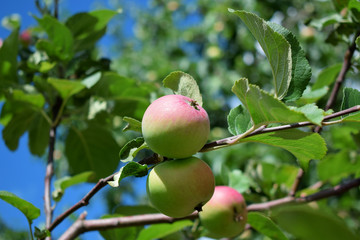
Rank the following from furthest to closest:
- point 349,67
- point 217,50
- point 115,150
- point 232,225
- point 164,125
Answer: point 217,50 < point 115,150 < point 349,67 < point 232,225 < point 164,125

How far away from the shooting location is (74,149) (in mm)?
1492

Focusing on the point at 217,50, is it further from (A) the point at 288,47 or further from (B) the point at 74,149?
(A) the point at 288,47

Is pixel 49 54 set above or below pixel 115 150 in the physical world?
above

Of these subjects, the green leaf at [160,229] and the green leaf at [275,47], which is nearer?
the green leaf at [275,47]

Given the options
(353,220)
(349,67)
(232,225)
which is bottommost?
(353,220)

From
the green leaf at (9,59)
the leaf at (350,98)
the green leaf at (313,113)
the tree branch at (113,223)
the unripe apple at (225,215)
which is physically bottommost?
the unripe apple at (225,215)

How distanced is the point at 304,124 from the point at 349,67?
713 millimetres

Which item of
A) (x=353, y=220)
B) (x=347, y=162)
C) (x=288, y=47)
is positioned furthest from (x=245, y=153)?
(x=288, y=47)

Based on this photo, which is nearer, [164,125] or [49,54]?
[164,125]

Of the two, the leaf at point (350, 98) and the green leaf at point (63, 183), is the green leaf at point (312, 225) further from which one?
the green leaf at point (63, 183)

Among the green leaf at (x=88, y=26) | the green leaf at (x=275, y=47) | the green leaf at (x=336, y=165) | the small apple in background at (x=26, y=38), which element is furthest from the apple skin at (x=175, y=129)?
the small apple in background at (x=26, y=38)

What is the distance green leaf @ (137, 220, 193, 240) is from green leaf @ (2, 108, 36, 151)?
65 centimetres

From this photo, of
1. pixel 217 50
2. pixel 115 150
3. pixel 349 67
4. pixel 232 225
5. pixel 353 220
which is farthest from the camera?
pixel 217 50

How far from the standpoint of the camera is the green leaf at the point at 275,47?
0.61 meters
